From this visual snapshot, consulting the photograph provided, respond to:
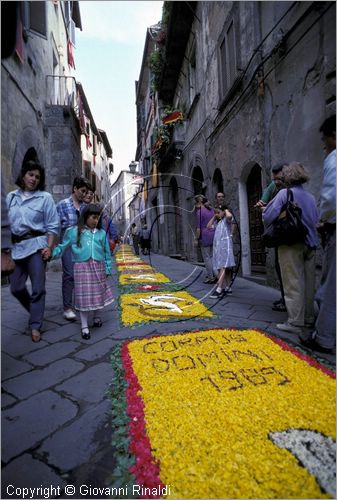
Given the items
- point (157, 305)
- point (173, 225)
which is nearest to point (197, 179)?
point (173, 225)

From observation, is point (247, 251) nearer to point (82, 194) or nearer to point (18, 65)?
point (82, 194)

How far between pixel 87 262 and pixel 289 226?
2074mm

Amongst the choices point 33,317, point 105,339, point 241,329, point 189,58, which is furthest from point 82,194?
point 189,58

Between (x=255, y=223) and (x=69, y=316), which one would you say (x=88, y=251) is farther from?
(x=255, y=223)

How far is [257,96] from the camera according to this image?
16.7 ft

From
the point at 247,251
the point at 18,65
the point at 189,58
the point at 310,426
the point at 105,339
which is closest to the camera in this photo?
the point at 310,426

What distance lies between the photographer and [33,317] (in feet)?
9.68

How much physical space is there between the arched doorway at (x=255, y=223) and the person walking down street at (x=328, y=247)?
379 cm

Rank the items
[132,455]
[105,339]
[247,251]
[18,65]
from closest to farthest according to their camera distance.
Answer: [132,455] → [105,339] → [247,251] → [18,65]

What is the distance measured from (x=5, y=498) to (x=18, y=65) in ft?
27.8

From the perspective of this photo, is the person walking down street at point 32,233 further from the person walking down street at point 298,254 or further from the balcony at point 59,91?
the balcony at point 59,91

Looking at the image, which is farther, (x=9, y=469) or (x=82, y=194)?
(x=82, y=194)

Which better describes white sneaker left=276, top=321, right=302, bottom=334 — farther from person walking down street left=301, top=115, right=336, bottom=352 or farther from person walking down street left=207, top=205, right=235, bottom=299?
person walking down street left=207, top=205, right=235, bottom=299

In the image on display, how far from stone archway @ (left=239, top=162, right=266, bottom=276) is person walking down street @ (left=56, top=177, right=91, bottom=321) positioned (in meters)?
3.77
